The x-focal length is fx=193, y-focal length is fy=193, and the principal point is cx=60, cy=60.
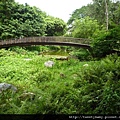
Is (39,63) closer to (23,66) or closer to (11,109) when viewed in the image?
(23,66)

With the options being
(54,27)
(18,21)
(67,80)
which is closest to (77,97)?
(67,80)

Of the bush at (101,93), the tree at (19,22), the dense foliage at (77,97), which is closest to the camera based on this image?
the bush at (101,93)

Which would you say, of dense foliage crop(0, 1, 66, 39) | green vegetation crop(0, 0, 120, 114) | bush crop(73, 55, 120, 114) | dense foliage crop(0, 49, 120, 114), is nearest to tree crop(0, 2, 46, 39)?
dense foliage crop(0, 1, 66, 39)

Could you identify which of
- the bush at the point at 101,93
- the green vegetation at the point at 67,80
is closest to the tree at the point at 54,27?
the green vegetation at the point at 67,80

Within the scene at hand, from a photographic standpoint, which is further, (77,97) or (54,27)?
(54,27)

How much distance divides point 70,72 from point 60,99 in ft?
16.7

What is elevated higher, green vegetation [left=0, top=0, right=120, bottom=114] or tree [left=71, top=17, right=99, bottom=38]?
tree [left=71, top=17, right=99, bottom=38]

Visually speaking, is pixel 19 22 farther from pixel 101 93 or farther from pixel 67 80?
pixel 101 93

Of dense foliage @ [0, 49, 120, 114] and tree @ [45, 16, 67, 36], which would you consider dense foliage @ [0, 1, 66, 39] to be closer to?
tree @ [45, 16, 67, 36]

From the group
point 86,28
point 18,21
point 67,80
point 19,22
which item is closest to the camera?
point 67,80

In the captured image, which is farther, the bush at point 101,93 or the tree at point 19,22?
the tree at point 19,22

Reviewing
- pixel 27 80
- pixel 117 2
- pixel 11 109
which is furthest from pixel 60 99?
pixel 117 2

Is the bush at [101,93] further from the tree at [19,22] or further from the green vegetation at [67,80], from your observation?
the tree at [19,22]

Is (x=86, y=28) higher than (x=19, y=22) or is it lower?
lower
